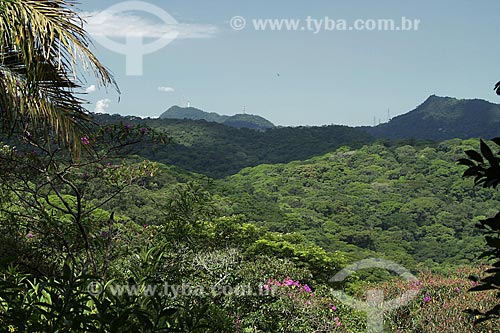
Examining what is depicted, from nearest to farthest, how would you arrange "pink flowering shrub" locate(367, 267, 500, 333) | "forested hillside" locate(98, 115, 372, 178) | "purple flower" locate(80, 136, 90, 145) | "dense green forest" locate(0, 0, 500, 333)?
"dense green forest" locate(0, 0, 500, 333) < "purple flower" locate(80, 136, 90, 145) < "pink flowering shrub" locate(367, 267, 500, 333) < "forested hillside" locate(98, 115, 372, 178)

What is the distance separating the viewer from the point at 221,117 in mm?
145750

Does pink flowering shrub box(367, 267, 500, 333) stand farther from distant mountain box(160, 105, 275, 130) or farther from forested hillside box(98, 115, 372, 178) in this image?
distant mountain box(160, 105, 275, 130)

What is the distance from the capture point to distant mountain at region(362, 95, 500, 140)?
97088 millimetres

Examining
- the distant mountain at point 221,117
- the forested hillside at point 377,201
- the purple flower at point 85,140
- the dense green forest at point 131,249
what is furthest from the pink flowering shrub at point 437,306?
the distant mountain at point 221,117

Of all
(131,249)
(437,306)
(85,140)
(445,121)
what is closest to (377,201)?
(437,306)

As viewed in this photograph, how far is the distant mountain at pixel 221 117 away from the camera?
134125 mm

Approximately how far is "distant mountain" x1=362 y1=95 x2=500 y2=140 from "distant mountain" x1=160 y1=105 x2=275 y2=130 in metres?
31.8

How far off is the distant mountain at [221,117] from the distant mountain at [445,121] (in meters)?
31.8

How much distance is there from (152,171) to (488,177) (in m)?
4.15

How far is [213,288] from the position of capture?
469 cm

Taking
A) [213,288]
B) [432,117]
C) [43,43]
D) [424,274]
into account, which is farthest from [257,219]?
[432,117]

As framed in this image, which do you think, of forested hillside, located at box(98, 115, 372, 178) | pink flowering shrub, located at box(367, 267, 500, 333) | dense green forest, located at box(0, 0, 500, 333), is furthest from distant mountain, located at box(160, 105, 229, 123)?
pink flowering shrub, located at box(367, 267, 500, 333)

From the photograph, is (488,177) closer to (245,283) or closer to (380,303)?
(245,283)

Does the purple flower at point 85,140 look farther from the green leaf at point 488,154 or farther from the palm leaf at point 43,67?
the green leaf at point 488,154
